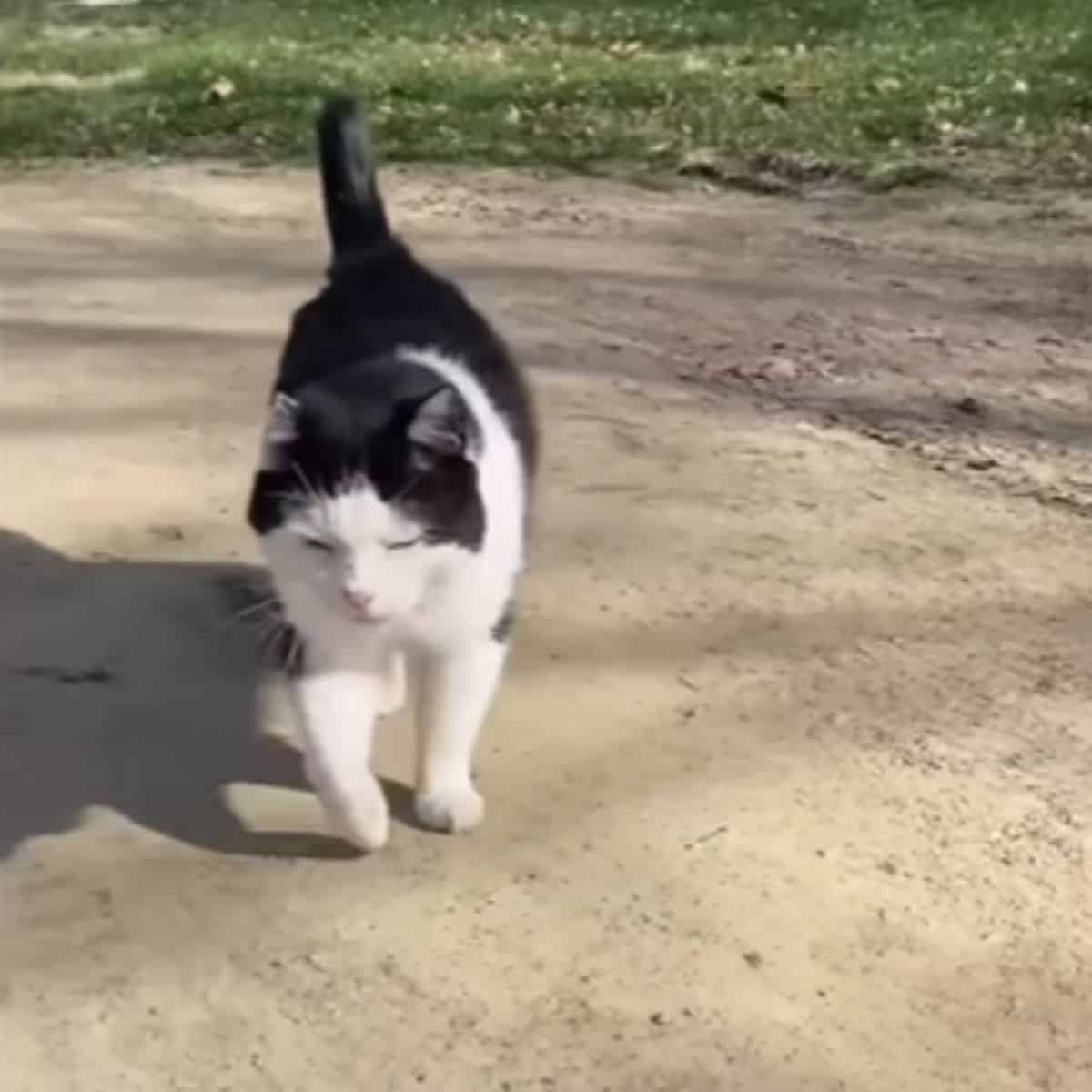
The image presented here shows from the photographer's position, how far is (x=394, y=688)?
12.2 ft

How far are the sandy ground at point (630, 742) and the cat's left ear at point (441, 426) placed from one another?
615 millimetres

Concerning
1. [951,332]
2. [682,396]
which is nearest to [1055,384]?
[951,332]

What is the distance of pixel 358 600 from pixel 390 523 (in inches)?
4.0

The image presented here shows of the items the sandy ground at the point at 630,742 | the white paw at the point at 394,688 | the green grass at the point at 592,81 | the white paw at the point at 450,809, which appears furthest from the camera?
the green grass at the point at 592,81

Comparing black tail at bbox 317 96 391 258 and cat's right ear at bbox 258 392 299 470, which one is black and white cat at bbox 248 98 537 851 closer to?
cat's right ear at bbox 258 392 299 470

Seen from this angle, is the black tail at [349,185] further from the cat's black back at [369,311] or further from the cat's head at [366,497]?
the cat's head at [366,497]

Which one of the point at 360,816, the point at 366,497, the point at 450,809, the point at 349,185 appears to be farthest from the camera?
the point at 349,185

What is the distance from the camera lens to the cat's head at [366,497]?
116 inches

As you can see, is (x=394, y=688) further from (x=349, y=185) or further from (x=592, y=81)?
(x=592, y=81)

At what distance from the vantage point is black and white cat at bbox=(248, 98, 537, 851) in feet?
9.72

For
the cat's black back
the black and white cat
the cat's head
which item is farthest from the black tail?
the cat's head

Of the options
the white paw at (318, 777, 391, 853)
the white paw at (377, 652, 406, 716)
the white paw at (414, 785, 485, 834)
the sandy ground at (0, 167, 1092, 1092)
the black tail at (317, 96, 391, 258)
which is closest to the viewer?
the sandy ground at (0, 167, 1092, 1092)

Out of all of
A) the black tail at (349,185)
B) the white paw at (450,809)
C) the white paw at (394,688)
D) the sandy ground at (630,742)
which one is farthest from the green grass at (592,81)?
the white paw at (450,809)

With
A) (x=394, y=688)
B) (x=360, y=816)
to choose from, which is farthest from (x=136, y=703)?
(x=360, y=816)
